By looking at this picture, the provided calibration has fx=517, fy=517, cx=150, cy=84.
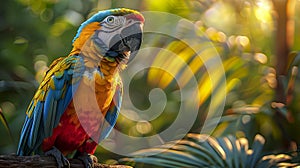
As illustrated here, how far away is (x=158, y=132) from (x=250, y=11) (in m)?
0.92

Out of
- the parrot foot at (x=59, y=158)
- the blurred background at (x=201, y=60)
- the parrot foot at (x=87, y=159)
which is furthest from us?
the blurred background at (x=201, y=60)

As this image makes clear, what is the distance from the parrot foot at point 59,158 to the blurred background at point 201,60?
0.91 metres

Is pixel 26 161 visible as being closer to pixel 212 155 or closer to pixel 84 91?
pixel 84 91

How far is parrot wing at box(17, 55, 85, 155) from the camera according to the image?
1726 millimetres

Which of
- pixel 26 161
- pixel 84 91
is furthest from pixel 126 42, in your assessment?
pixel 26 161

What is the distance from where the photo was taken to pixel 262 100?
2.57 meters

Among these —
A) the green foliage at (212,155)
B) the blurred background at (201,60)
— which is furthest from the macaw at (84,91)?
the blurred background at (201,60)

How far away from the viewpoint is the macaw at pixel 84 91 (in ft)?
5.66

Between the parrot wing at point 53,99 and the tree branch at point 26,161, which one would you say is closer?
the tree branch at point 26,161

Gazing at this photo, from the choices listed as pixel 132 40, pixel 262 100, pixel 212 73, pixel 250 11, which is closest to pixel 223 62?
pixel 212 73

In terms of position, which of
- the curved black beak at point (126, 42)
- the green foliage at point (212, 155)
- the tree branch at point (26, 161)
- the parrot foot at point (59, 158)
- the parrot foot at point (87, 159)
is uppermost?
the curved black beak at point (126, 42)

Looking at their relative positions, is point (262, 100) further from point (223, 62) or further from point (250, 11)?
point (250, 11)

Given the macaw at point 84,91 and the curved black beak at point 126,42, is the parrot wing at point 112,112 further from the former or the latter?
the curved black beak at point 126,42

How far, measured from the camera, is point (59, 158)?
1621mm
